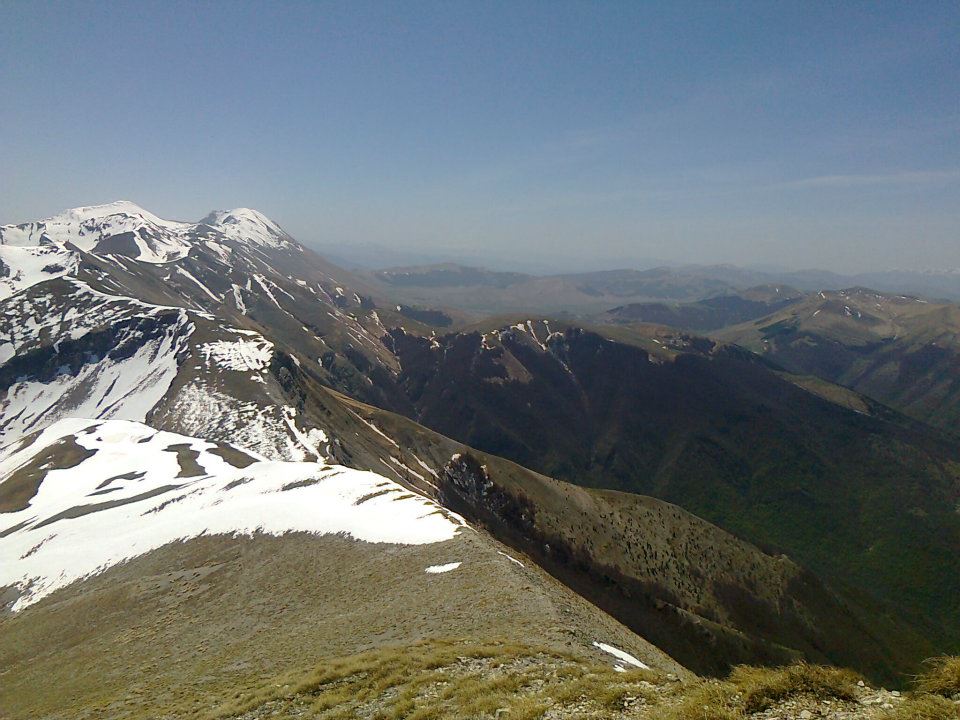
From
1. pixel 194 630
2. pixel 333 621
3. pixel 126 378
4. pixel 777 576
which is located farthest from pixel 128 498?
pixel 777 576

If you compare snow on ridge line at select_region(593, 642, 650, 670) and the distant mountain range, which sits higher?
snow on ridge line at select_region(593, 642, 650, 670)

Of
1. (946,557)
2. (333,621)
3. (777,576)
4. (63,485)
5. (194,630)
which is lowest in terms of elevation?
(946,557)

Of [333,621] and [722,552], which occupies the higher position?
[333,621]

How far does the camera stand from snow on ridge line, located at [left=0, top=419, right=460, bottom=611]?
152 feet

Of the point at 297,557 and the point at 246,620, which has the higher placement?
the point at 297,557

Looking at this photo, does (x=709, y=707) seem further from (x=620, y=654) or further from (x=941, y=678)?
(x=620, y=654)

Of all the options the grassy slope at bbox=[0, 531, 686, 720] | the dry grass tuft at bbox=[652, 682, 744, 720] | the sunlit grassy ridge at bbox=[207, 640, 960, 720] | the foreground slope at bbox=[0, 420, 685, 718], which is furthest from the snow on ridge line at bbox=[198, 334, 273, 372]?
the dry grass tuft at bbox=[652, 682, 744, 720]

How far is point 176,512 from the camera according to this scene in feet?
186

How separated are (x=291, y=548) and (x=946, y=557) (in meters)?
238

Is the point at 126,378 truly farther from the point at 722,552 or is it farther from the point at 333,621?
the point at 722,552

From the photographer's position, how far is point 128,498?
65.8 m

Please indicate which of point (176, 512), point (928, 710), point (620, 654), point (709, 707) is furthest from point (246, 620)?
point (928, 710)

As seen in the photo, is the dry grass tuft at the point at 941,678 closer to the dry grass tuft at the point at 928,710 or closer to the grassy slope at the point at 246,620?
the dry grass tuft at the point at 928,710

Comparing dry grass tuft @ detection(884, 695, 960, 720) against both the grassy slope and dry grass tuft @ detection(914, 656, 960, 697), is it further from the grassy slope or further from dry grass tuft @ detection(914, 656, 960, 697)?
the grassy slope
